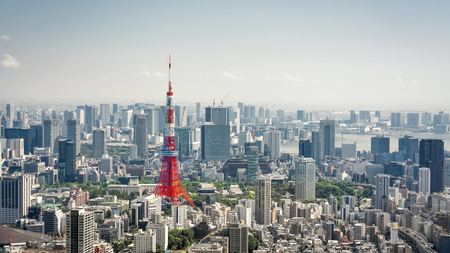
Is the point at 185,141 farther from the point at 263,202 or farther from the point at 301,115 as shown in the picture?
the point at 263,202

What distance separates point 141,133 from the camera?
16.1 m

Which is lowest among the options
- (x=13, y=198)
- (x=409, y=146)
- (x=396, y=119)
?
(x=13, y=198)

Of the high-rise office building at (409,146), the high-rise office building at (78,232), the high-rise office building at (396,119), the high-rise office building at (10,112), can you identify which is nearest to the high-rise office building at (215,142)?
the high-rise office building at (396,119)

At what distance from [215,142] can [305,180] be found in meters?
4.65

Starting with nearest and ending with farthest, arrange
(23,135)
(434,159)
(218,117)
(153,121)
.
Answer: (434,159)
(23,135)
(153,121)
(218,117)

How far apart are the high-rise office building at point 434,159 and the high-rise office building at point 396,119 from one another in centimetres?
103

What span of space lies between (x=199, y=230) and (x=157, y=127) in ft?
27.6

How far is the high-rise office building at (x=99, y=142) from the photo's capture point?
576 inches

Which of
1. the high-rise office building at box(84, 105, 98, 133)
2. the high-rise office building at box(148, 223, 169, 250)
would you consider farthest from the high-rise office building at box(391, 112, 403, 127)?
the high-rise office building at box(84, 105, 98, 133)

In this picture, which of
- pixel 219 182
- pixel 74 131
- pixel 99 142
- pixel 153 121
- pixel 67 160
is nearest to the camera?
pixel 219 182

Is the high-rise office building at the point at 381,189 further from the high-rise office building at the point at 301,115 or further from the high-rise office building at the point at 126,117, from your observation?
the high-rise office building at the point at 126,117

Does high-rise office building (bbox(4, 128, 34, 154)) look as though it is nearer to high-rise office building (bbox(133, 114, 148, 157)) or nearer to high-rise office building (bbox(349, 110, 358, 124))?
high-rise office building (bbox(133, 114, 148, 157))

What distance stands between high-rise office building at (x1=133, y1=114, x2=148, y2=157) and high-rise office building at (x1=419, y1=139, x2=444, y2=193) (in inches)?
259

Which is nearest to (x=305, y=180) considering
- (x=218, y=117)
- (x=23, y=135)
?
(x=218, y=117)
